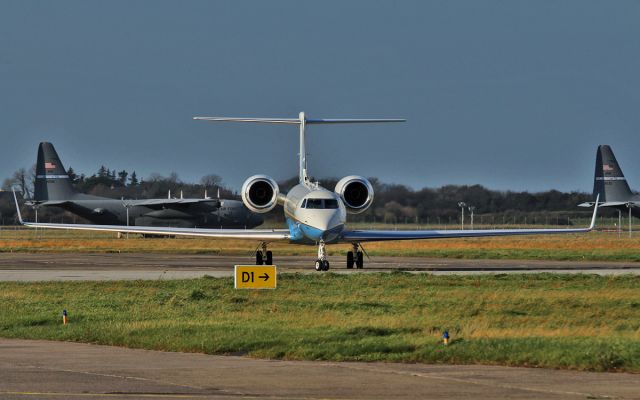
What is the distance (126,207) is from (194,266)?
49.4 m

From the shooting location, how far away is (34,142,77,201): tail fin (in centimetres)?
9356

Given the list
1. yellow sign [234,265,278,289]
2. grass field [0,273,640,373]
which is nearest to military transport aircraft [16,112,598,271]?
grass field [0,273,640,373]

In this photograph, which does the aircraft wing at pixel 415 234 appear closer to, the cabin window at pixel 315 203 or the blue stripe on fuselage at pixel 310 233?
the blue stripe on fuselage at pixel 310 233

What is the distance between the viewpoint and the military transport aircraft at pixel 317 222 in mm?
41656

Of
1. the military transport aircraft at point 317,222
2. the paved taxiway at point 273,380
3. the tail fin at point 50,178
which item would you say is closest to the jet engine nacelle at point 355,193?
the military transport aircraft at point 317,222

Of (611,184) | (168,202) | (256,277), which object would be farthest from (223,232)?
(611,184)

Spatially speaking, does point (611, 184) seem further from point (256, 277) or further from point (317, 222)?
point (256, 277)

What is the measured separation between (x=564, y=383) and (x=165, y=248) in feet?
178

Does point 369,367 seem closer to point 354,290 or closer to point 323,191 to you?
point 354,290

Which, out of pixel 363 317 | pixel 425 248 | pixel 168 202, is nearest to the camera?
pixel 363 317

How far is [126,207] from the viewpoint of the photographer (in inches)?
3723

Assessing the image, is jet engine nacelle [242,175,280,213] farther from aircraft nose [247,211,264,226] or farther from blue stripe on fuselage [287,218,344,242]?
aircraft nose [247,211,264,226]

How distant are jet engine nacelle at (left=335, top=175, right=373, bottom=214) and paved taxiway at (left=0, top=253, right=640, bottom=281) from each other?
101 inches

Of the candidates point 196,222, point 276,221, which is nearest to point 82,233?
point 196,222
